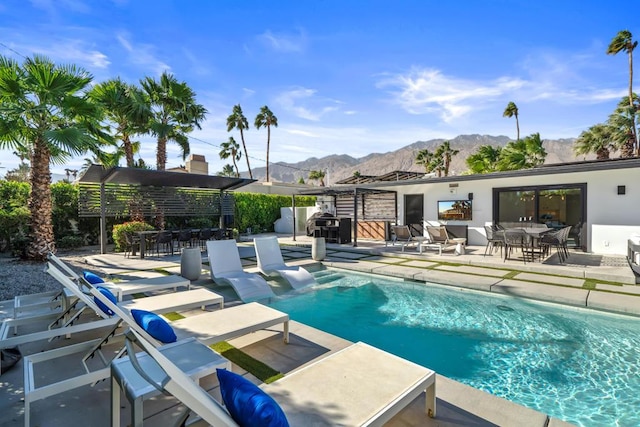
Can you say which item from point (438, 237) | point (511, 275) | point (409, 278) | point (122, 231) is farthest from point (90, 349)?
point (438, 237)

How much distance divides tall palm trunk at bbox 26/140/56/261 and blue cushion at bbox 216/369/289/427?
10.0 metres

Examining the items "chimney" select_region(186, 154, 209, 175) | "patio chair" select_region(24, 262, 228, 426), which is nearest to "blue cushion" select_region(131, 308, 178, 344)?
"patio chair" select_region(24, 262, 228, 426)

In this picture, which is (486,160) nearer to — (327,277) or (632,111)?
(632,111)

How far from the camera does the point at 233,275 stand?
6617mm

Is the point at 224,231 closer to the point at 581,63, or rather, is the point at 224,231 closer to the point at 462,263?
the point at 462,263

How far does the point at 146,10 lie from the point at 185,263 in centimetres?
738

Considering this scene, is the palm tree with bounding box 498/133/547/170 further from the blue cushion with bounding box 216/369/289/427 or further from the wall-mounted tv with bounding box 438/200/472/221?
the blue cushion with bounding box 216/369/289/427

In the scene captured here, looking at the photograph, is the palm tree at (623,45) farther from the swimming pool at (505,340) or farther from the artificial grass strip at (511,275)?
the swimming pool at (505,340)

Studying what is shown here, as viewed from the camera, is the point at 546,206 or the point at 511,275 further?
the point at 546,206

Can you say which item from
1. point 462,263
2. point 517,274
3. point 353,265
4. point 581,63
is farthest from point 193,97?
point 581,63

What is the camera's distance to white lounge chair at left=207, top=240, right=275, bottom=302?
6082 mm

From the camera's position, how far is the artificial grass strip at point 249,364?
9.85 feet

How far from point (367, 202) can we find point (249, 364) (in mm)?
14614

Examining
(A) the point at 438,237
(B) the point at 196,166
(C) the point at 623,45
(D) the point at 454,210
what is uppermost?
(C) the point at 623,45
